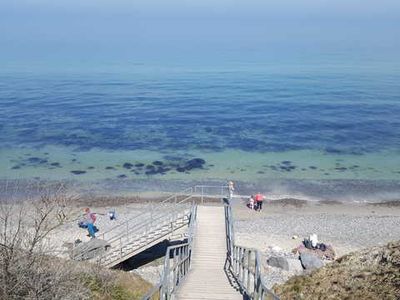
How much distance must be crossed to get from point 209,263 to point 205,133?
32568 millimetres

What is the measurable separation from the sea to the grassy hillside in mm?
24504

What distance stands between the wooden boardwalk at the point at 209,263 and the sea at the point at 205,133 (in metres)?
14.6

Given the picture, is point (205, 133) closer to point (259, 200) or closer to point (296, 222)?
point (259, 200)

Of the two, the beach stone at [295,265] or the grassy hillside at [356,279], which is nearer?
the grassy hillside at [356,279]

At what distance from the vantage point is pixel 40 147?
45.0 m

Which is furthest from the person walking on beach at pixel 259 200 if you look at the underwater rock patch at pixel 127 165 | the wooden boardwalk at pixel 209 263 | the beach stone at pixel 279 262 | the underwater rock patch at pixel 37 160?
the underwater rock patch at pixel 37 160

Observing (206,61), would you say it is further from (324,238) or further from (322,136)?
(324,238)

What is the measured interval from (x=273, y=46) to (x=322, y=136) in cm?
8073

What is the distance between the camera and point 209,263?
18500mm

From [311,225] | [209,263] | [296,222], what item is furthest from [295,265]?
[209,263]

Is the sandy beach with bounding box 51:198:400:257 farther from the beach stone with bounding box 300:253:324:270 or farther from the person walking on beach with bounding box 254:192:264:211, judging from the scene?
the beach stone with bounding box 300:253:324:270

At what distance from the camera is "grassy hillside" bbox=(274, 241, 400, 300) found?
10.5 meters

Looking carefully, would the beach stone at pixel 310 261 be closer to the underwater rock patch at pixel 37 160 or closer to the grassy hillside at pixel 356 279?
the grassy hillside at pixel 356 279

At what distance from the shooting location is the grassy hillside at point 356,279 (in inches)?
413
